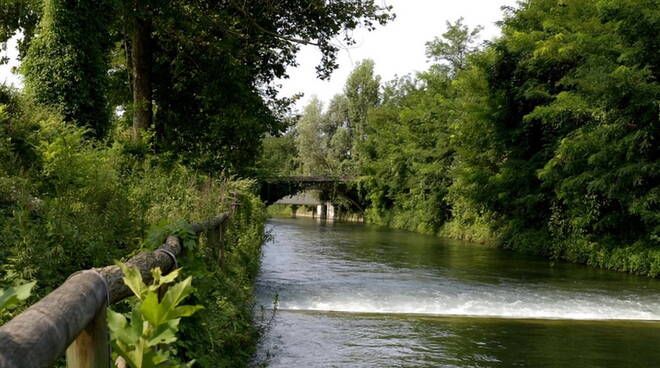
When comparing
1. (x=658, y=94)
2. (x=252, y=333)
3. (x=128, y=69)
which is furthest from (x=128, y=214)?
(x=658, y=94)

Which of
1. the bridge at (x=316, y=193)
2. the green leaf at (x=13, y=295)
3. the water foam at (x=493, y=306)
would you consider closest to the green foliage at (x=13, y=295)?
the green leaf at (x=13, y=295)

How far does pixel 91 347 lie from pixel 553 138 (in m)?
23.8

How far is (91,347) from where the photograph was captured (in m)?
1.83

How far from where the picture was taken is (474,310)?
39.9 feet

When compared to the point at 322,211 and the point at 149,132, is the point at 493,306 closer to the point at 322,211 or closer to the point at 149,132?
the point at 149,132

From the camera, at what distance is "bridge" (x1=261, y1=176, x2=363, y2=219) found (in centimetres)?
5209

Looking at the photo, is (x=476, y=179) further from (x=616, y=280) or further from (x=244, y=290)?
(x=244, y=290)

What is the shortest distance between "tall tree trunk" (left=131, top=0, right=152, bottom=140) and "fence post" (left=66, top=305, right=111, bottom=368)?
1568cm

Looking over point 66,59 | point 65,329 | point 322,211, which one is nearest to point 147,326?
point 65,329

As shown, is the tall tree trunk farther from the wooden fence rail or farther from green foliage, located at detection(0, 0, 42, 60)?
the wooden fence rail

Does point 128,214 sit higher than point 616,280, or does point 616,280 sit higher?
point 128,214

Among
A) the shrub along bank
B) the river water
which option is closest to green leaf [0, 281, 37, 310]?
the shrub along bank

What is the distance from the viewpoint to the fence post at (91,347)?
5.83ft

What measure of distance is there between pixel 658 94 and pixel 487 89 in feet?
33.1
